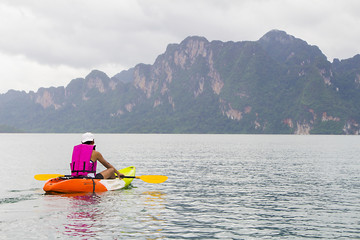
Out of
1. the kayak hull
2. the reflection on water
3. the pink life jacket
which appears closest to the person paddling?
the pink life jacket

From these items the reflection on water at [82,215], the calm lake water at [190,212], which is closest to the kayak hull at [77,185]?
the reflection on water at [82,215]

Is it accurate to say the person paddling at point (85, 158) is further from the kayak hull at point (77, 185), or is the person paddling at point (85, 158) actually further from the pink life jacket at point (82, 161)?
the kayak hull at point (77, 185)

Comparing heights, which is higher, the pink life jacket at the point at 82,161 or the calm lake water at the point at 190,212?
the pink life jacket at the point at 82,161

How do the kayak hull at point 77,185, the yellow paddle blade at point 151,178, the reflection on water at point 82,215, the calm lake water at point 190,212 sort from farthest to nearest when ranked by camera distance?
the yellow paddle blade at point 151,178 → the kayak hull at point 77,185 → the calm lake water at point 190,212 → the reflection on water at point 82,215

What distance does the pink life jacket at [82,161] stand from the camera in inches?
867

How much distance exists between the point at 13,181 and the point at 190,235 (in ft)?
76.2

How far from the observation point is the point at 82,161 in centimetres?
2261

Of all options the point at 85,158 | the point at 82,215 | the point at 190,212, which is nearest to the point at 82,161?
the point at 85,158

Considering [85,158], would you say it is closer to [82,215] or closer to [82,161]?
[82,161]

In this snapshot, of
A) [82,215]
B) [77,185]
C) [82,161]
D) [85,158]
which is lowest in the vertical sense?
[82,215]

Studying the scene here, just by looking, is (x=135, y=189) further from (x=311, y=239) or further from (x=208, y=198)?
(x=311, y=239)

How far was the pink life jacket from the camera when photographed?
72.2 ft

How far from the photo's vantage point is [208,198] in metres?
23.6

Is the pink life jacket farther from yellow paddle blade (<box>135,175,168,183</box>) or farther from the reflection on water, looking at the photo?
yellow paddle blade (<box>135,175,168,183</box>)
